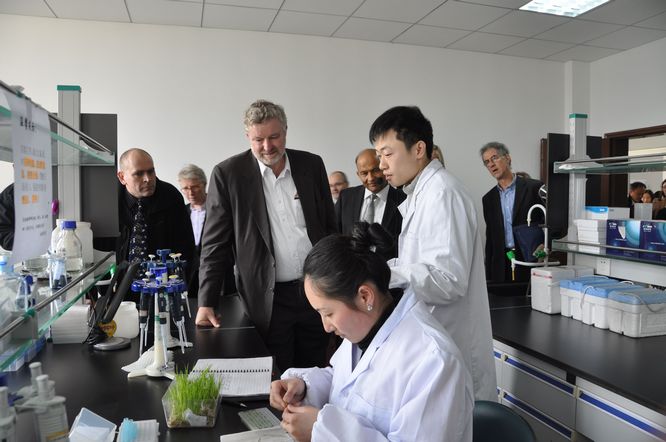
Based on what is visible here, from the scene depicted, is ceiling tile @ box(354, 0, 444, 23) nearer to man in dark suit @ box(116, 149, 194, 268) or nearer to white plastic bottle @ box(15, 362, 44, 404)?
man in dark suit @ box(116, 149, 194, 268)

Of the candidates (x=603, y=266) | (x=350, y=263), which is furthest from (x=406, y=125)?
(x=603, y=266)

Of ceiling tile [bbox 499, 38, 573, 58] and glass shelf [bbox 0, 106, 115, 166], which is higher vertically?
ceiling tile [bbox 499, 38, 573, 58]

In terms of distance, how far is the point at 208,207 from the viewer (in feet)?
7.96

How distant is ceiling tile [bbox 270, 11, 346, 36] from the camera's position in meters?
4.65

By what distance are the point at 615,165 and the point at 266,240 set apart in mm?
1778

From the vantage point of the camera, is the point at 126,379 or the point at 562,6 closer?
the point at 126,379

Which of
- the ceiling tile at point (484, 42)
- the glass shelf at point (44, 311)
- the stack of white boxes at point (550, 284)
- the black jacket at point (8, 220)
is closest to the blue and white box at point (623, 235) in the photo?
the stack of white boxes at point (550, 284)

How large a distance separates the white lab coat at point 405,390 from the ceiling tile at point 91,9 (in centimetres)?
414

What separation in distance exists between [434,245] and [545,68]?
5.36m

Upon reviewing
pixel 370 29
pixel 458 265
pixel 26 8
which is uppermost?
pixel 370 29

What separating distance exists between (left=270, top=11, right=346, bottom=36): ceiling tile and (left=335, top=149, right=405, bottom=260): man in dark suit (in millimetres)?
1753

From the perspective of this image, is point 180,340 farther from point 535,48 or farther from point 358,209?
point 535,48

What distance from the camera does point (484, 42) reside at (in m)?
5.48

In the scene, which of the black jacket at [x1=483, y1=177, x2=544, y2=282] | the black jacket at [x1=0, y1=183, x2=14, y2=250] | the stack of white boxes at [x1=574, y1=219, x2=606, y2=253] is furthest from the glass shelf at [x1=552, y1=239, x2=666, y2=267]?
the black jacket at [x1=0, y1=183, x2=14, y2=250]
